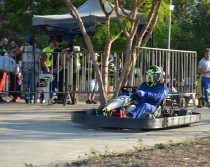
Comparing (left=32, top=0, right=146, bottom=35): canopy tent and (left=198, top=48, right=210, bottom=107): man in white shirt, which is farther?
(left=198, top=48, right=210, bottom=107): man in white shirt

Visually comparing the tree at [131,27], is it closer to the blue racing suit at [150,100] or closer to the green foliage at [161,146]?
the blue racing suit at [150,100]

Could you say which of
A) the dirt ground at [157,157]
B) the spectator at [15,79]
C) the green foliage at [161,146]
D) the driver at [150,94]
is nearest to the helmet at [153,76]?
the driver at [150,94]

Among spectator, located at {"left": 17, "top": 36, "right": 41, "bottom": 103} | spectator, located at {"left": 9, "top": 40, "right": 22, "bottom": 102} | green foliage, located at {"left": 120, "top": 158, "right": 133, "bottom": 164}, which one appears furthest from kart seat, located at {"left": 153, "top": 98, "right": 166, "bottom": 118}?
spectator, located at {"left": 9, "top": 40, "right": 22, "bottom": 102}

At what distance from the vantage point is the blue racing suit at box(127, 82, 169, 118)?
903 cm

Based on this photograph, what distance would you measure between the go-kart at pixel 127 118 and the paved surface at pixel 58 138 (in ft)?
0.47

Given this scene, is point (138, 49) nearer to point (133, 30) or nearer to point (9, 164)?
point (133, 30)

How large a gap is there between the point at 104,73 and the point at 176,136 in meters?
4.12

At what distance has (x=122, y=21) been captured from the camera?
1209cm

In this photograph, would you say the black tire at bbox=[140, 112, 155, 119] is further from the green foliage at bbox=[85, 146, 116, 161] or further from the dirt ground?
the green foliage at bbox=[85, 146, 116, 161]

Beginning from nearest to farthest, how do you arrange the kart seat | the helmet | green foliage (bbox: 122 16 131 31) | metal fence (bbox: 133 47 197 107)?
the kart seat
the helmet
green foliage (bbox: 122 16 131 31)
metal fence (bbox: 133 47 197 107)

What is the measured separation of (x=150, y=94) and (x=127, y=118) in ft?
2.99

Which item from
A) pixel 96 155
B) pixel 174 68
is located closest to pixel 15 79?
pixel 174 68

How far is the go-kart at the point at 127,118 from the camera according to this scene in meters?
8.66

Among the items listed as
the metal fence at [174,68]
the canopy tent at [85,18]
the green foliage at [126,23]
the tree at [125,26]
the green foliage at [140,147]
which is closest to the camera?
the green foliage at [140,147]
